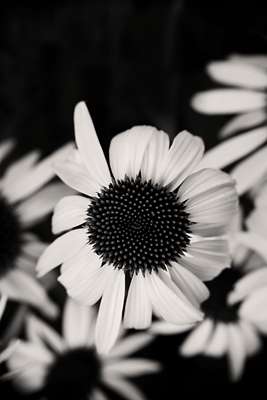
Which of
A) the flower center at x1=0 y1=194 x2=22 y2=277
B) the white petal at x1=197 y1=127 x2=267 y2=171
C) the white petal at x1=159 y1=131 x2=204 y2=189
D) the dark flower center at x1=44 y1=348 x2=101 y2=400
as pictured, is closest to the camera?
the white petal at x1=159 y1=131 x2=204 y2=189

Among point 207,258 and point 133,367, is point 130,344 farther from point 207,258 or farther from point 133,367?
point 207,258

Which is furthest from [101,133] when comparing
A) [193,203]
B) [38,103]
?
[193,203]

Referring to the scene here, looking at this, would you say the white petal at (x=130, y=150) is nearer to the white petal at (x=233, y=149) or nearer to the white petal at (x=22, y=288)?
the white petal at (x=233, y=149)

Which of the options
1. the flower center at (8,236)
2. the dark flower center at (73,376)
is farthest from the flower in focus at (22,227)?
the dark flower center at (73,376)

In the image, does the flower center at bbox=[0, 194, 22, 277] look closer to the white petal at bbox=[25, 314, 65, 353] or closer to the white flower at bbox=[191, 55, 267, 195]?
the white petal at bbox=[25, 314, 65, 353]

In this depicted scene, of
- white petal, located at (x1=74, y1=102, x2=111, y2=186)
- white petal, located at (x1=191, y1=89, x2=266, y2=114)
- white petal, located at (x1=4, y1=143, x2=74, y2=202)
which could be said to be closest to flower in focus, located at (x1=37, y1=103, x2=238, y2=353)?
white petal, located at (x1=74, y1=102, x2=111, y2=186)
